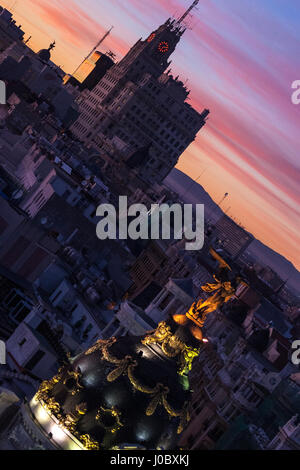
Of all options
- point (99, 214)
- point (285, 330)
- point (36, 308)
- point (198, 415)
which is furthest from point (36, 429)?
point (285, 330)

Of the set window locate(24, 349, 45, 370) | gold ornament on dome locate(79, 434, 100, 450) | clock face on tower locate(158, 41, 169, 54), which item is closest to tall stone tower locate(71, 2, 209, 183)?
clock face on tower locate(158, 41, 169, 54)

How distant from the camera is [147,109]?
159 meters

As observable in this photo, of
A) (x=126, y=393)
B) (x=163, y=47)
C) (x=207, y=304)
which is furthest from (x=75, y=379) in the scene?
(x=163, y=47)

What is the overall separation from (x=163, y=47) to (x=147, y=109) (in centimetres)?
2620

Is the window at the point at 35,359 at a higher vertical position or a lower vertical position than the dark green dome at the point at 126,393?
lower

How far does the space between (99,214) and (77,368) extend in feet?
114

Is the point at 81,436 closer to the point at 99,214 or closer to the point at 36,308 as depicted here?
the point at 36,308

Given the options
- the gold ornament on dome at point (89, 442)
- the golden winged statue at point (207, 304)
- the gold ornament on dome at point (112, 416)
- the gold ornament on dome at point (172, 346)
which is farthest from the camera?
the golden winged statue at point (207, 304)

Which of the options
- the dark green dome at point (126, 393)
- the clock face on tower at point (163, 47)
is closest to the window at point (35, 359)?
the dark green dome at point (126, 393)

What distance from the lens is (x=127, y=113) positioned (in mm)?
156500

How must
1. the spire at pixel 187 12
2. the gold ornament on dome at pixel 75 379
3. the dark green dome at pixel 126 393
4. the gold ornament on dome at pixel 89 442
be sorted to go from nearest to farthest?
the gold ornament on dome at pixel 89 442
the dark green dome at pixel 126 393
the gold ornament on dome at pixel 75 379
the spire at pixel 187 12

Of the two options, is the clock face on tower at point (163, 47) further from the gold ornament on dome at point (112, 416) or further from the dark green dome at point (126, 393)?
the gold ornament on dome at point (112, 416)

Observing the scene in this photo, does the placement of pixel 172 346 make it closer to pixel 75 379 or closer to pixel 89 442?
pixel 75 379

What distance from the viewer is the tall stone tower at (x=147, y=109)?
156 m
